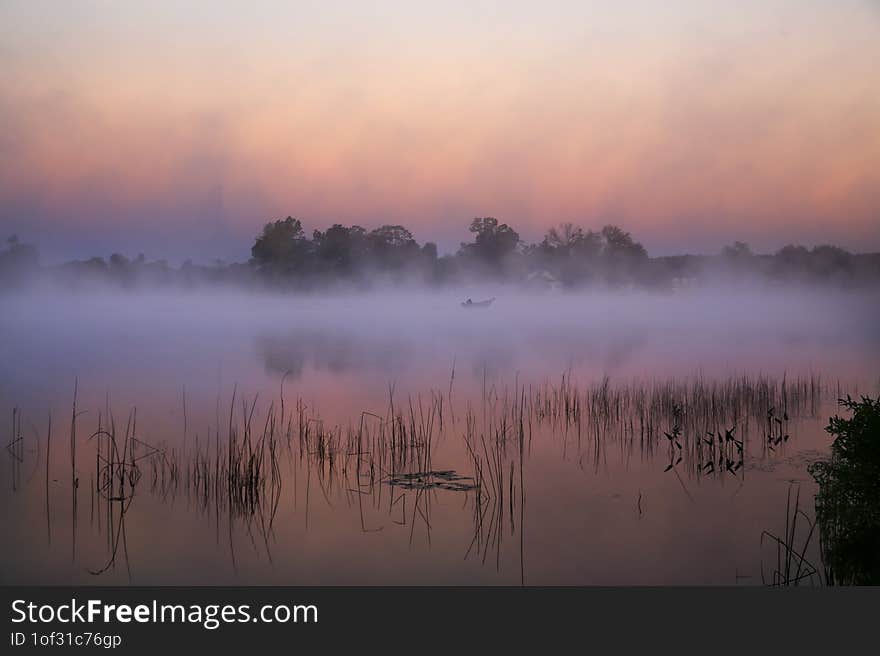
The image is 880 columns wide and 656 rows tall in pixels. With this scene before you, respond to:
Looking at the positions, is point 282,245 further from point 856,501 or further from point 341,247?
point 856,501

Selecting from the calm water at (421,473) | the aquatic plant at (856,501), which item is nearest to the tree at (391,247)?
the calm water at (421,473)

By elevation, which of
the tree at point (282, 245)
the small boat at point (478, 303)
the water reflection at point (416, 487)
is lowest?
the water reflection at point (416, 487)

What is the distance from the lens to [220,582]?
16.1 ft

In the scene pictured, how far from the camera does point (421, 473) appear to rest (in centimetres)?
662

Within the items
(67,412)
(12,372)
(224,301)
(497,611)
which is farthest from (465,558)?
(224,301)

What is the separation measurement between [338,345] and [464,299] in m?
25.1

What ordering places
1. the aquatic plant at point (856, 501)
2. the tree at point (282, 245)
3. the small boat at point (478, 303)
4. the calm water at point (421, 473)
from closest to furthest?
the aquatic plant at point (856, 501) < the calm water at point (421, 473) < the tree at point (282, 245) < the small boat at point (478, 303)

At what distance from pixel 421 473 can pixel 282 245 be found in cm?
3611

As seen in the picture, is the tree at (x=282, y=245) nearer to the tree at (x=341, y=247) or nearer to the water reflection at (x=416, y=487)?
the tree at (x=341, y=247)

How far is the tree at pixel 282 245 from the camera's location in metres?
40.2

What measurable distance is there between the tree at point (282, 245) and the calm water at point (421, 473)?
83.0 feet

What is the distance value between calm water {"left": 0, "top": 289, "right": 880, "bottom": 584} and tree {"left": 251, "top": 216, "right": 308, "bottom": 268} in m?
25.3

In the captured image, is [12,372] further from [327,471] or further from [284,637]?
[284,637]

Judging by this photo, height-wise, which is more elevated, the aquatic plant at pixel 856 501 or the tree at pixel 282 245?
the tree at pixel 282 245
